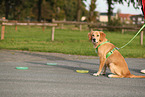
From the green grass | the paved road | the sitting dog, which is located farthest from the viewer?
the green grass

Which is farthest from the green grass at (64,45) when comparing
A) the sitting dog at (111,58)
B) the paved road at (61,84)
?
the sitting dog at (111,58)

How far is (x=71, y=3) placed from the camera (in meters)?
119

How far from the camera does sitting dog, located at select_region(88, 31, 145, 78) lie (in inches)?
274

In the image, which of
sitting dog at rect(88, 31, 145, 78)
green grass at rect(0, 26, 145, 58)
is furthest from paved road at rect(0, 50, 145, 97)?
green grass at rect(0, 26, 145, 58)

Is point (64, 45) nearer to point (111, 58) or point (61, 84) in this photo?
point (111, 58)

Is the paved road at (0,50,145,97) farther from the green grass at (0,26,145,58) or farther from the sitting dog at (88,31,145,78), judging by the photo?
the green grass at (0,26,145,58)

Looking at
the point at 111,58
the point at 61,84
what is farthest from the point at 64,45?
the point at 61,84

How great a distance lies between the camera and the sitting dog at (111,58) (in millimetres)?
6953

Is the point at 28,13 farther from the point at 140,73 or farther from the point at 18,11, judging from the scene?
the point at 140,73

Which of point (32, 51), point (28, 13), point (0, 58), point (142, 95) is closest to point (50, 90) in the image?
point (142, 95)

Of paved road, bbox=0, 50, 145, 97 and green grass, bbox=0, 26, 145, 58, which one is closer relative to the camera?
paved road, bbox=0, 50, 145, 97

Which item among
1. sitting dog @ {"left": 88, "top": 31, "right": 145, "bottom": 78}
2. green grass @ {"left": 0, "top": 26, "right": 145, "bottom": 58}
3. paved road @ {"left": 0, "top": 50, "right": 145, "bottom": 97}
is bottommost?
paved road @ {"left": 0, "top": 50, "right": 145, "bottom": 97}

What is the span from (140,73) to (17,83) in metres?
3.86

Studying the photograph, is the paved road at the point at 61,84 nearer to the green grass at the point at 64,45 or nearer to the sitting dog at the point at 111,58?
the sitting dog at the point at 111,58
